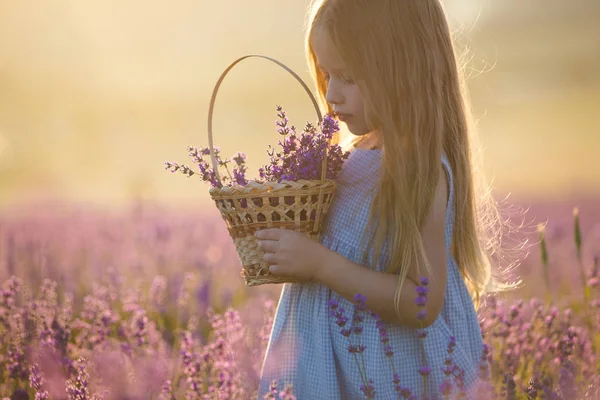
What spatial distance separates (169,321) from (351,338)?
2.12m

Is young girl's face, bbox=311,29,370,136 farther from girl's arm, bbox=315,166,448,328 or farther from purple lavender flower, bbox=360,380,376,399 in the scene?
purple lavender flower, bbox=360,380,376,399

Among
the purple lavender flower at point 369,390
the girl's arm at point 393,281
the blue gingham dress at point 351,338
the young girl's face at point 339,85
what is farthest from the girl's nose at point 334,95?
the purple lavender flower at point 369,390

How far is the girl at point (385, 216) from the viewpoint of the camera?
253 cm

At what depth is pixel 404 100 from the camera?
105 inches

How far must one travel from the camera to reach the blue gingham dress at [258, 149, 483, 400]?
265cm

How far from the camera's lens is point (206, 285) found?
4668 mm

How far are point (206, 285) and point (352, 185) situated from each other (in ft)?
7.00

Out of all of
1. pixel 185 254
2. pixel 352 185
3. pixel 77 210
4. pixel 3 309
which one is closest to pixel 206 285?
pixel 185 254

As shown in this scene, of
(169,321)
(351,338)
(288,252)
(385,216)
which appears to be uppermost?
(385,216)

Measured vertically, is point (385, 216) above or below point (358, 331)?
above

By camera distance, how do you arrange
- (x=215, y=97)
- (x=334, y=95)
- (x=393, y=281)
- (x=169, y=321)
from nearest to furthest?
(x=393, y=281) < (x=334, y=95) < (x=215, y=97) < (x=169, y=321)

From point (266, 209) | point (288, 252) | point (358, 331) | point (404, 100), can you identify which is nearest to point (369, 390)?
point (358, 331)

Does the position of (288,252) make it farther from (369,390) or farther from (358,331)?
(369,390)

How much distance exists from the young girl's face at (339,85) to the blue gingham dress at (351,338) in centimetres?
18
